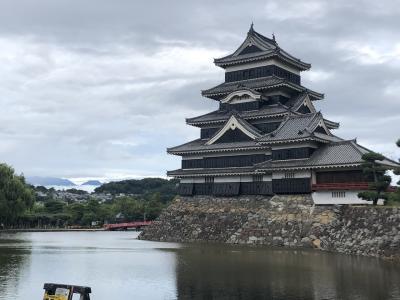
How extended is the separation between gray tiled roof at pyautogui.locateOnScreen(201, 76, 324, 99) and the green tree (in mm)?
26164

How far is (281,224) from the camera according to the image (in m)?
40.8

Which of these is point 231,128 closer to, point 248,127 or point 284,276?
point 248,127

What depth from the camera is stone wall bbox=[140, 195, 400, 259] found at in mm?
33562

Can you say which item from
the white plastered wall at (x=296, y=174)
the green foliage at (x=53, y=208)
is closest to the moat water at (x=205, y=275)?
the white plastered wall at (x=296, y=174)

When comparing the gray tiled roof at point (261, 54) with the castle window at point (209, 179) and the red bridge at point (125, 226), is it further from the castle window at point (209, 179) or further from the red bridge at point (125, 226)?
the red bridge at point (125, 226)

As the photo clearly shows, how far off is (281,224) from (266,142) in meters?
7.60

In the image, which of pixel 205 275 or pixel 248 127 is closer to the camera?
pixel 205 275

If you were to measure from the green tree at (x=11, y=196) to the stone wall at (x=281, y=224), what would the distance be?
1987 cm

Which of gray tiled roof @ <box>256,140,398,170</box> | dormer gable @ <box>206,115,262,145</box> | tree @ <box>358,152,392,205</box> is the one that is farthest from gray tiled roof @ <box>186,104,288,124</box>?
tree @ <box>358,152,392,205</box>

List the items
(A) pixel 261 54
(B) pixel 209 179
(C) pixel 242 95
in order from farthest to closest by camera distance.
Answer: (C) pixel 242 95
(A) pixel 261 54
(B) pixel 209 179

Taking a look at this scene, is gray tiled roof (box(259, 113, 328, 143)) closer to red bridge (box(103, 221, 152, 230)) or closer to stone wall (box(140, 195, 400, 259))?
stone wall (box(140, 195, 400, 259))

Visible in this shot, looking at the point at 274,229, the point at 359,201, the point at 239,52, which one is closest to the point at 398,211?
the point at 359,201

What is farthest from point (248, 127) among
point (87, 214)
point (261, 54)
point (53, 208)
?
point (53, 208)

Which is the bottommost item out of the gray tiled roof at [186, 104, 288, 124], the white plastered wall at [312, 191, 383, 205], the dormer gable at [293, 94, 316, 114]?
the white plastered wall at [312, 191, 383, 205]
